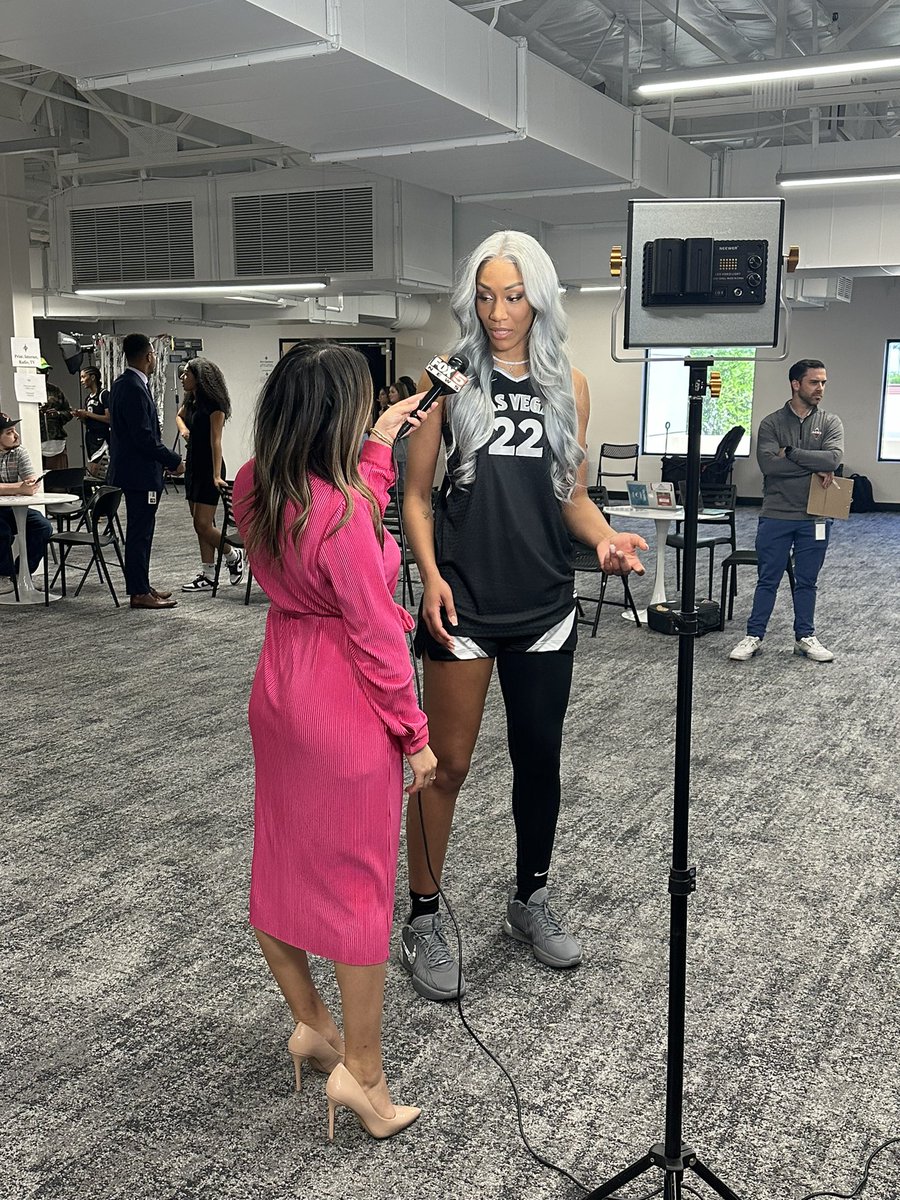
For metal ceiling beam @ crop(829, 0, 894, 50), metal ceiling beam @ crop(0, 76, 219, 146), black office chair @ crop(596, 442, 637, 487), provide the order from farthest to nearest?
black office chair @ crop(596, 442, 637, 487) → metal ceiling beam @ crop(0, 76, 219, 146) → metal ceiling beam @ crop(829, 0, 894, 50)

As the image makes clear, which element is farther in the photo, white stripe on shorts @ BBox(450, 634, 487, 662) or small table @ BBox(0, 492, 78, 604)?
small table @ BBox(0, 492, 78, 604)

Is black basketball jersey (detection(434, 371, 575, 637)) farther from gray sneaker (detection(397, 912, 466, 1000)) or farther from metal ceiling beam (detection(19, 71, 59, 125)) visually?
metal ceiling beam (detection(19, 71, 59, 125))

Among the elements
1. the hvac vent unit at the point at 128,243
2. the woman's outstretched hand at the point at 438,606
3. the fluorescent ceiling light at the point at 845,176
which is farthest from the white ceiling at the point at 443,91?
the woman's outstretched hand at the point at 438,606

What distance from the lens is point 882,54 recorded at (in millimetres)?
5594

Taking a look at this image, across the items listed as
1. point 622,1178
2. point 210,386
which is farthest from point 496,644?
point 210,386

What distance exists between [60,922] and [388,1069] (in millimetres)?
1113

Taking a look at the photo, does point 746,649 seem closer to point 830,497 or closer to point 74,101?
point 830,497

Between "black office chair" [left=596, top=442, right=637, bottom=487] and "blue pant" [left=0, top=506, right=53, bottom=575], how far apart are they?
8.31 meters

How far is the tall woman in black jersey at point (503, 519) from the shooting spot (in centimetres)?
226

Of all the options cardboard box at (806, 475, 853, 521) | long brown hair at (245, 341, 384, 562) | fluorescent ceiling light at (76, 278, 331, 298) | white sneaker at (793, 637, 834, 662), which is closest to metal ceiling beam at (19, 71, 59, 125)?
fluorescent ceiling light at (76, 278, 331, 298)

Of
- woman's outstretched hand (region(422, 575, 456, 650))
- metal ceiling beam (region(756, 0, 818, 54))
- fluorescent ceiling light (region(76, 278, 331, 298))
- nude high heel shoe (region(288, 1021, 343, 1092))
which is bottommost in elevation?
nude high heel shoe (region(288, 1021, 343, 1092))

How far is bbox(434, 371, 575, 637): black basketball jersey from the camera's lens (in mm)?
2291

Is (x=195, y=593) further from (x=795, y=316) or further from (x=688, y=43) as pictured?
(x=795, y=316)

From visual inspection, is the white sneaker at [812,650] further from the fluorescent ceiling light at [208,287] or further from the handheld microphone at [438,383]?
the fluorescent ceiling light at [208,287]
